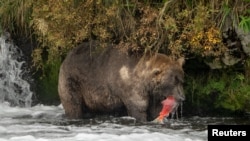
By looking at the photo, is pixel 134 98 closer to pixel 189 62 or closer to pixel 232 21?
pixel 189 62

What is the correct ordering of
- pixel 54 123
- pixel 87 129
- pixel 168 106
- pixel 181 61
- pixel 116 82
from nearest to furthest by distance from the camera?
pixel 87 129 → pixel 168 106 → pixel 181 61 → pixel 54 123 → pixel 116 82

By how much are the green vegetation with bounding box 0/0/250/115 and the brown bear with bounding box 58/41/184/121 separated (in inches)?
6.5

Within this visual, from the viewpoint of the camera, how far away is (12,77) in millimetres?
10219

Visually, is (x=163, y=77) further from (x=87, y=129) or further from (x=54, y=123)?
(x=54, y=123)

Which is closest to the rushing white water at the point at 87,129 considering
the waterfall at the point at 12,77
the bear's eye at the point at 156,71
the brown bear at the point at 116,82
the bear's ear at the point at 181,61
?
the brown bear at the point at 116,82

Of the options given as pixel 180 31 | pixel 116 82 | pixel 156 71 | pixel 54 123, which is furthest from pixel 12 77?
pixel 180 31

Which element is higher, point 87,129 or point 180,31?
point 180,31

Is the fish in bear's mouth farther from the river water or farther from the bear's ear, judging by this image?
the bear's ear

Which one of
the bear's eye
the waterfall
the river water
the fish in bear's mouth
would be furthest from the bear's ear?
the waterfall

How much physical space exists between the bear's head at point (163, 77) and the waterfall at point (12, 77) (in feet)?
8.70

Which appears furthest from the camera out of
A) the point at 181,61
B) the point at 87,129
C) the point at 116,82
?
the point at 116,82

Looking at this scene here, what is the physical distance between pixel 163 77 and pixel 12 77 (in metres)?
3.27

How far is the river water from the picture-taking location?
698 cm

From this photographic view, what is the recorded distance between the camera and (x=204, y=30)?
26.5ft
